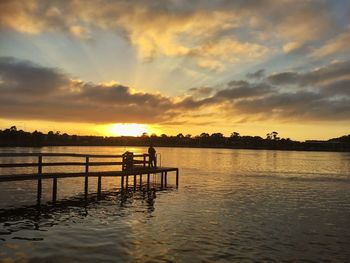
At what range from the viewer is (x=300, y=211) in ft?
73.9

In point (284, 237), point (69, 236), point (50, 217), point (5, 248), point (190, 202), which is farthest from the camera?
point (190, 202)

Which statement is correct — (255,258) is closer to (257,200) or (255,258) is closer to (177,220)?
(177,220)

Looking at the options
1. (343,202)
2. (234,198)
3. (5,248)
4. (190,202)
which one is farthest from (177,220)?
(343,202)

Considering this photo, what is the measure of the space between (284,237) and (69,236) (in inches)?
321

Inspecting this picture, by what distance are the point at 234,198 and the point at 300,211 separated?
5783mm

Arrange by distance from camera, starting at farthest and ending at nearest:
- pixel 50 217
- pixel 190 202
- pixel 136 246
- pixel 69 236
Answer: pixel 190 202, pixel 50 217, pixel 69 236, pixel 136 246

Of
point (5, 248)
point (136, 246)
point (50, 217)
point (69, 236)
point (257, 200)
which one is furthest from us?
point (257, 200)

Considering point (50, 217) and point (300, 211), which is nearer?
point (50, 217)

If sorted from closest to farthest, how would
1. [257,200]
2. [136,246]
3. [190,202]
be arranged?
[136,246], [190,202], [257,200]

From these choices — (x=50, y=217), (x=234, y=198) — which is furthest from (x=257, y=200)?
(x=50, y=217)

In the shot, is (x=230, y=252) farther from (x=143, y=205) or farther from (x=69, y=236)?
(x=143, y=205)

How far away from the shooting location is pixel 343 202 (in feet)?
89.9

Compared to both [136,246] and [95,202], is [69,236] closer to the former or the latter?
[136,246]

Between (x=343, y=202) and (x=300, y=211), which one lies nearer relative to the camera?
(x=300, y=211)
